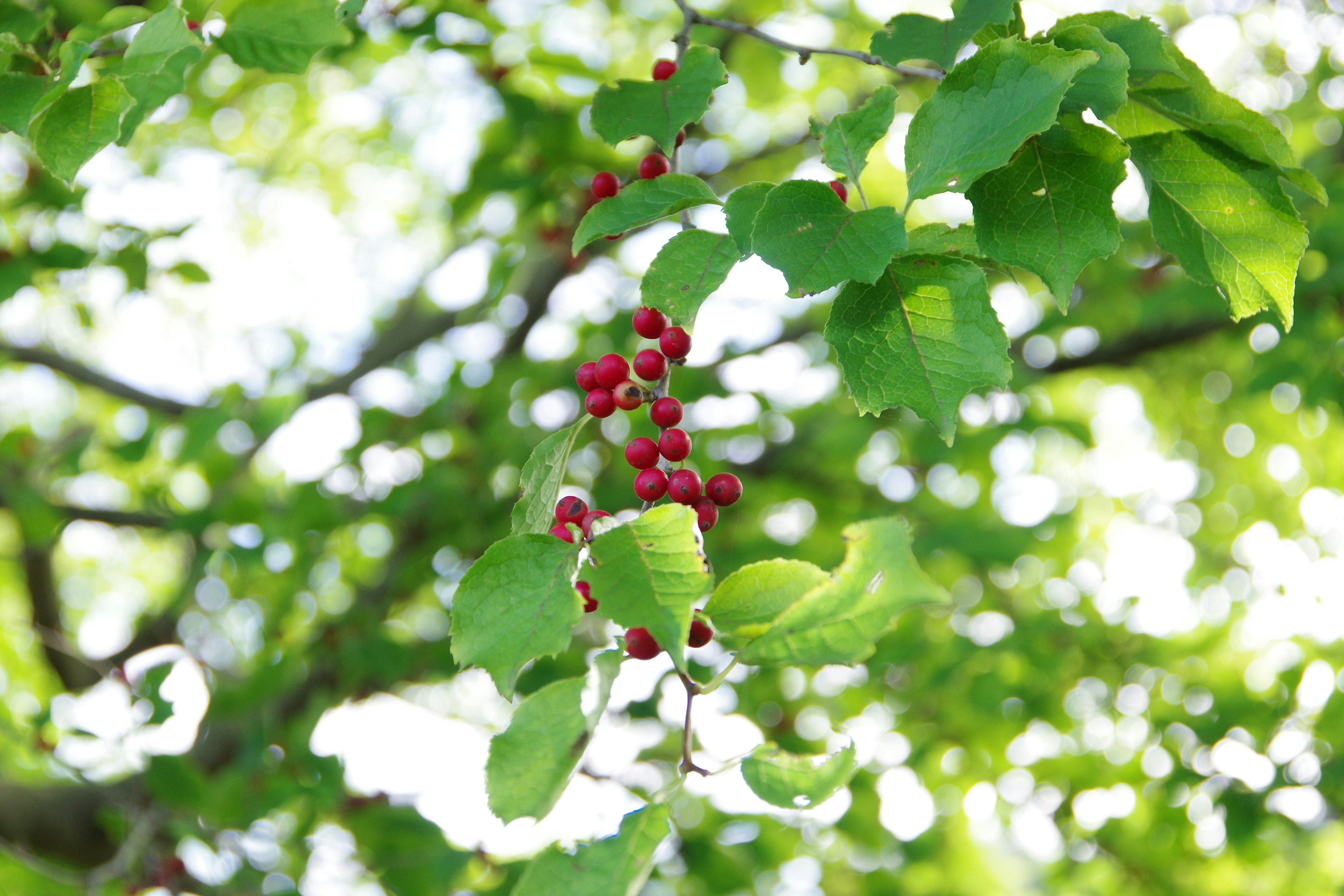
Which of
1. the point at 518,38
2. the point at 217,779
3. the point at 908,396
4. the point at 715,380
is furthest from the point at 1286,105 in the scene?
the point at 217,779

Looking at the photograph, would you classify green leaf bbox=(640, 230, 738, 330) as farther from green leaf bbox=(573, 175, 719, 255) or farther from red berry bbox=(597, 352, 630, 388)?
red berry bbox=(597, 352, 630, 388)

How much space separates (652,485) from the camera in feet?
3.39

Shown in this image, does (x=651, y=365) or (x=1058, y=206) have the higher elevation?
(x=1058, y=206)

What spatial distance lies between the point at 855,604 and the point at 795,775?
0.55ft

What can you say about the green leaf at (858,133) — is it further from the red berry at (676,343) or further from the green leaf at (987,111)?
the red berry at (676,343)

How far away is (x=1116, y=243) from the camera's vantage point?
0.99m

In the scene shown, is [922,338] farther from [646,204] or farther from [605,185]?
[605,185]

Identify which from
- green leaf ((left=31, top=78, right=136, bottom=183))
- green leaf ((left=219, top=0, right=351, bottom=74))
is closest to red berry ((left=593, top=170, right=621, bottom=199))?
green leaf ((left=219, top=0, right=351, bottom=74))

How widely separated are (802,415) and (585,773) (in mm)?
1682

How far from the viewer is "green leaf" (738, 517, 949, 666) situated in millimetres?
783

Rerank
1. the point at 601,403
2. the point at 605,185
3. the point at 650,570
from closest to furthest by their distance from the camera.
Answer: the point at 650,570, the point at 601,403, the point at 605,185

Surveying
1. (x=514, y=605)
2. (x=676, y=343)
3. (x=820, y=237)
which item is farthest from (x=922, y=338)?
(x=514, y=605)

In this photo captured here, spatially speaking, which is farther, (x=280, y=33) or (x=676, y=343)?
(x=280, y=33)

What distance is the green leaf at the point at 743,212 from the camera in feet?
3.04
